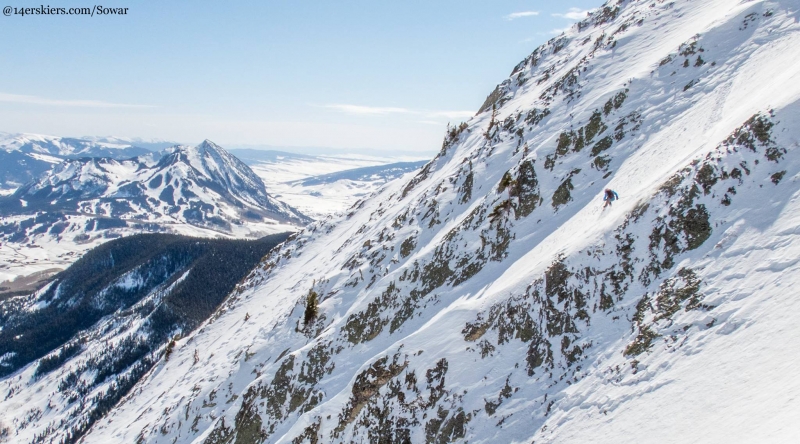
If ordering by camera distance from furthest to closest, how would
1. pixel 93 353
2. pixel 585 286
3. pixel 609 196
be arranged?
pixel 93 353 < pixel 609 196 < pixel 585 286

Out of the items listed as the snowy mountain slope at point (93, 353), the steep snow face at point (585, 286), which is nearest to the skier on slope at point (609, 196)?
the steep snow face at point (585, 286)

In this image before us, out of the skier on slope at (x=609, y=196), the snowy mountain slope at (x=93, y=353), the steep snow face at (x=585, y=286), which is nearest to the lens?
the steep snow face at (x=585, y=286)

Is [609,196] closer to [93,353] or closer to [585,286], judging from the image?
[585,286]

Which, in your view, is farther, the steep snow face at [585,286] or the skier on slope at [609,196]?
the skier on slope at [609,196]

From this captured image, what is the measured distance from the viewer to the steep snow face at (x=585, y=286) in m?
16.3

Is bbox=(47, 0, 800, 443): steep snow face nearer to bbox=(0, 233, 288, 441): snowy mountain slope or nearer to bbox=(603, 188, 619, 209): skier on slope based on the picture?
bbox=(603, 188, 619, 209): skier on slope

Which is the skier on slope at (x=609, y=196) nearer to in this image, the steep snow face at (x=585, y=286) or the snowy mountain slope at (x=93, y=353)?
the steep snow face at (x=585, y=286)

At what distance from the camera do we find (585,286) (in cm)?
2394

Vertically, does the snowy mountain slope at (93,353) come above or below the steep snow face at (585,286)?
below

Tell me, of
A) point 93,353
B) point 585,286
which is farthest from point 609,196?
point 93,353

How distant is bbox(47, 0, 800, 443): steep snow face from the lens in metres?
16.3

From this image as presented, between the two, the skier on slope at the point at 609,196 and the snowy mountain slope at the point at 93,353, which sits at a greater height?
the skier on slope at the point at 609,196

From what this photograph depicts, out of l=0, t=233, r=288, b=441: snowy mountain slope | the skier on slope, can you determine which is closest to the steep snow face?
the skier on slope

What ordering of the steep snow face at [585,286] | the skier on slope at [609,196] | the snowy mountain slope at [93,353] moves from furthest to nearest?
the snowy mountain slope at [93,353] < the skier on slope at [609,196] < the steep snow face at [585,286]
